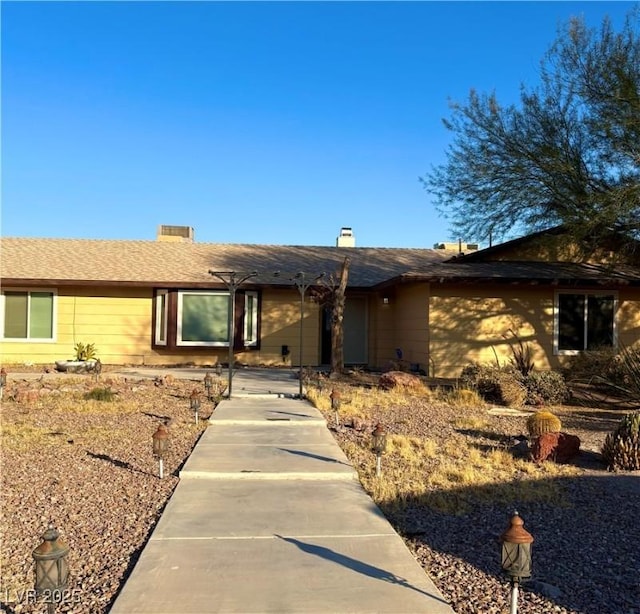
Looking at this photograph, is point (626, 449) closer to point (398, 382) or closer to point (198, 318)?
point (398, 382)

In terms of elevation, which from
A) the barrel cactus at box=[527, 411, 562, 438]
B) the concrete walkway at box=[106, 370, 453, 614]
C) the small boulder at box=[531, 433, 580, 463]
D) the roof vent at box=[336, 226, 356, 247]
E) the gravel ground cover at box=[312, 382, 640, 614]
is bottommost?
the gravel ground cover at box=[312, 382, 640, 614]

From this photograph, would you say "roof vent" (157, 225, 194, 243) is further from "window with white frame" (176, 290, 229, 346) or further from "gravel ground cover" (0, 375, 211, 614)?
"gravel ground cover" (0, 375, 211, 614)

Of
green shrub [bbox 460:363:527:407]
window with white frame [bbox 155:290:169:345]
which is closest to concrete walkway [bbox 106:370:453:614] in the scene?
green shrub [bbox 460:363:527:407]

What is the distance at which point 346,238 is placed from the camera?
82.5 feet

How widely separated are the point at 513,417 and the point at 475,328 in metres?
5.17

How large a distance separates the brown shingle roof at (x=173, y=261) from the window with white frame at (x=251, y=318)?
56 centimetres

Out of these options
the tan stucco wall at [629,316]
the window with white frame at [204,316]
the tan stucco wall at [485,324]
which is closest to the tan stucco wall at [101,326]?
the window with white frame at [204,316]

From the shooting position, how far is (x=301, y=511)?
5449mm

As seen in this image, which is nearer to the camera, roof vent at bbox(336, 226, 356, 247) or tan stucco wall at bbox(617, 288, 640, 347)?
tan stucco wall at bbox(617, 288, 640, 347)

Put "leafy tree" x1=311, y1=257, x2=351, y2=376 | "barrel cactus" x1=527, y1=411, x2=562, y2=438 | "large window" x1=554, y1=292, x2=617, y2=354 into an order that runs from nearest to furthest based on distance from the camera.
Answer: "barrel cactus" x1=527, y1=411, x2=562, y2=438, "leafy tree" x1=311, y1=257, x2=351, y2=376, "large window" x1=554, y1=292, x2=617, y2=354

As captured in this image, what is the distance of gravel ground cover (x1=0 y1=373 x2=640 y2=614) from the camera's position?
402 cm

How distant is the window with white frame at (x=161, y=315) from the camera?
17953 millimetres

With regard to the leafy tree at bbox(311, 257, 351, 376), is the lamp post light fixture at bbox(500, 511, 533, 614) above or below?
below

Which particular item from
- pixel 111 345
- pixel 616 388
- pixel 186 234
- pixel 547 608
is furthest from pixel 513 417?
pixel 186 234
